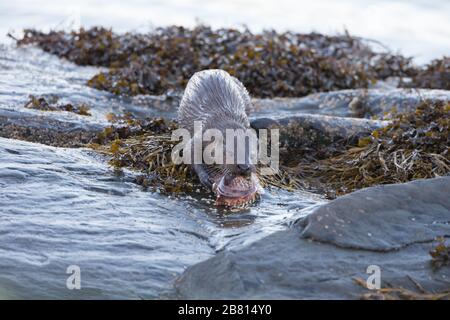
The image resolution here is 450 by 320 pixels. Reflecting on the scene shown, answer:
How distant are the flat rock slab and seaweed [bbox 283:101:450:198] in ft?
5.64

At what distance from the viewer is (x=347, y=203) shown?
3.88 m

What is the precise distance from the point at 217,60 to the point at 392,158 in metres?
5.00

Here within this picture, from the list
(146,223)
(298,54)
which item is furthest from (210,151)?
(298,54)

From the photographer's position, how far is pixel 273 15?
19.7m

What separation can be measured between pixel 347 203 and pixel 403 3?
17146mm

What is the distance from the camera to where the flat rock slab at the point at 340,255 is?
10.8 ft

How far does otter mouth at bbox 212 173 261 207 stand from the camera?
488cm

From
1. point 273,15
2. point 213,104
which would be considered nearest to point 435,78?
point 213,104

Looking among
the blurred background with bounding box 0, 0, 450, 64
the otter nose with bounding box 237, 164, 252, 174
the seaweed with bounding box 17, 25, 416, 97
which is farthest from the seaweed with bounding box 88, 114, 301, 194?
the blurred background with bounding box 0, 0, 450, 64

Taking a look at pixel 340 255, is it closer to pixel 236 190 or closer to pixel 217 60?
pixel 236 190

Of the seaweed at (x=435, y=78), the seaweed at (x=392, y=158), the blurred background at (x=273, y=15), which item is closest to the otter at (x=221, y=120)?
the seaweed at (x=392, y=158)

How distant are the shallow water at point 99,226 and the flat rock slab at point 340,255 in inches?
8.6

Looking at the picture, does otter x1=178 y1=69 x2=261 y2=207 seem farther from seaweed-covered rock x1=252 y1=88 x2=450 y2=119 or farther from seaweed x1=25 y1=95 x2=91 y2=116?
seaweed-covered rock x1=252 y1=88 x2=450 y2=119
